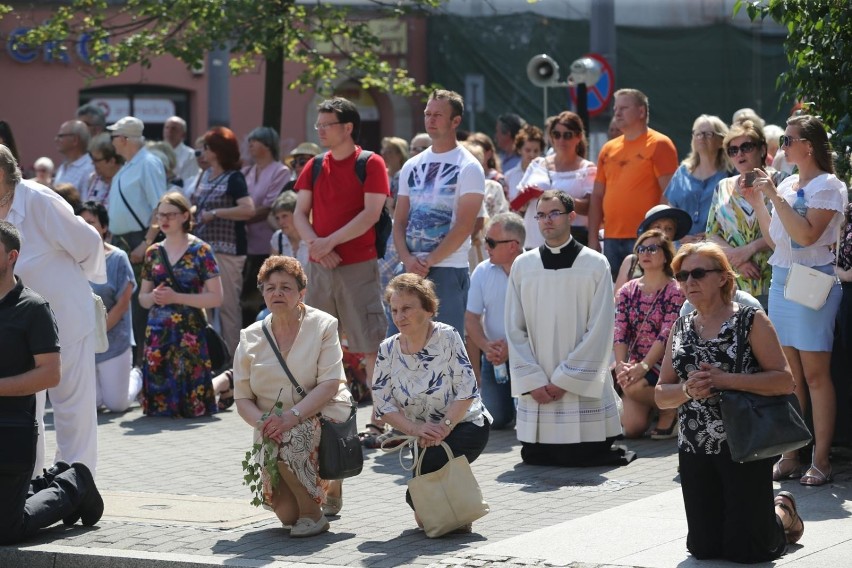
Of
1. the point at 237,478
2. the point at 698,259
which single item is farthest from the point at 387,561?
the point at 237,478

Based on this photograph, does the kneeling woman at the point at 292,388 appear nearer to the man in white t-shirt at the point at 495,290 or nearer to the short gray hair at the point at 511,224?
the man in white t-shirt at the point at 495,290

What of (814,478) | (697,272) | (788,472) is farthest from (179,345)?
(697,272)

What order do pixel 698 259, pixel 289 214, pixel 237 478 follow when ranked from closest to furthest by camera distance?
1. pixel 698 259
2. pixel 237 478
3. pixel 289 214

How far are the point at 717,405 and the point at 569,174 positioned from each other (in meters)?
5.87

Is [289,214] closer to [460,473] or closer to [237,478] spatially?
[237,478]

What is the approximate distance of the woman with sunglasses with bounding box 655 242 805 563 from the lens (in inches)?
263

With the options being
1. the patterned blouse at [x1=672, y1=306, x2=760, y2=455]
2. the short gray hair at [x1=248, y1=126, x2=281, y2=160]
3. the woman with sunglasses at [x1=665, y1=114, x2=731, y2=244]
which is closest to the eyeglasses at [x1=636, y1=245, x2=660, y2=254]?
the woman with sunglasses at [x1=665, y1=114, x2=731, y2=244]

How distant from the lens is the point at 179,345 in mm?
12195

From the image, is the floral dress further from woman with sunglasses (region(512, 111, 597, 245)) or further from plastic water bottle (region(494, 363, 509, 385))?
woman with sunglasses (region(512, 111, 597, 245))

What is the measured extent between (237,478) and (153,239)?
4.43 metres

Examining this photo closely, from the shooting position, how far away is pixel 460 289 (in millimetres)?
10578

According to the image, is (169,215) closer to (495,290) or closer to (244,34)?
(495,290)

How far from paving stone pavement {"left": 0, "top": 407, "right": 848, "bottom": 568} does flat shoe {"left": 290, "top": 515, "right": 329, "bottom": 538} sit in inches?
1.9

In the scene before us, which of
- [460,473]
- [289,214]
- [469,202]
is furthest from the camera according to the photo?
[289,214]
